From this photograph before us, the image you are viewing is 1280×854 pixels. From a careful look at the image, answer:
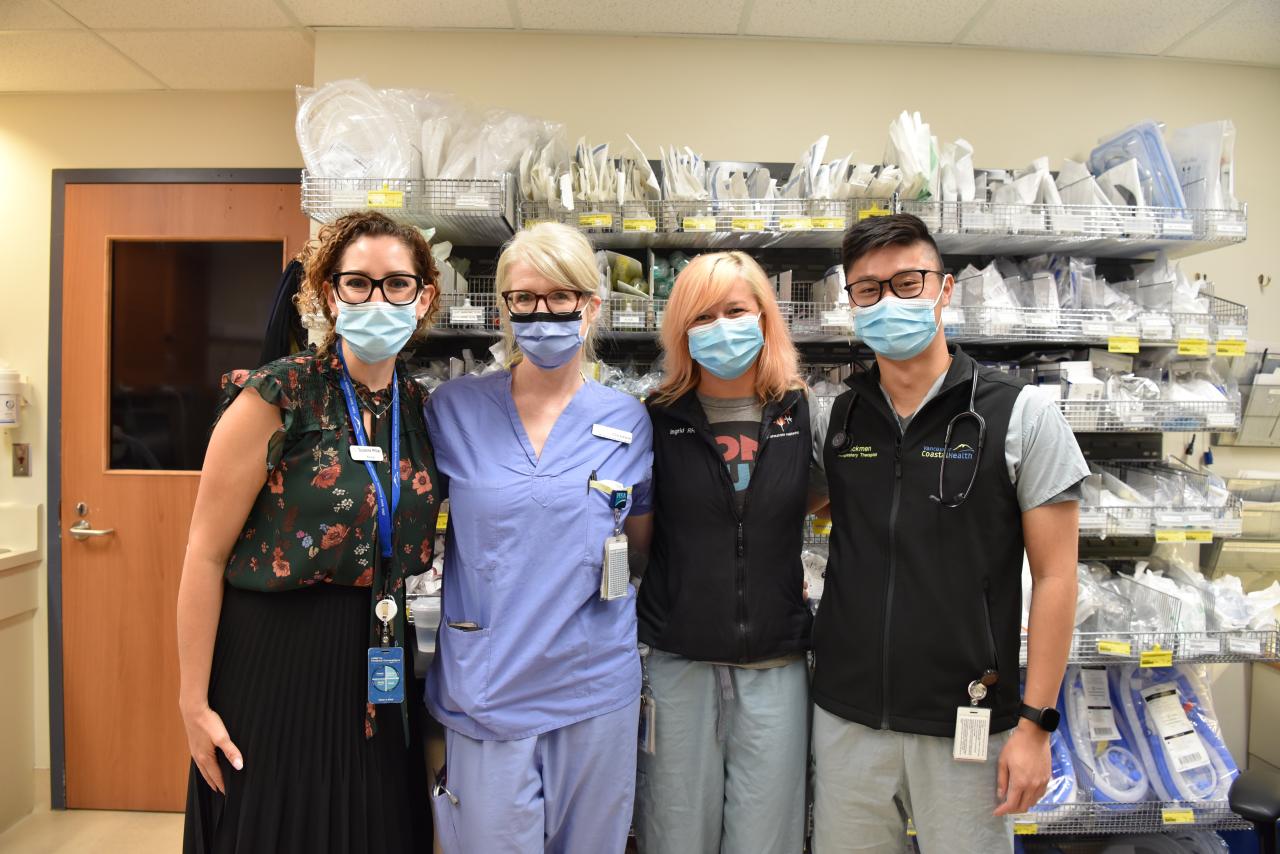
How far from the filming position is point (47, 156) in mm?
3154

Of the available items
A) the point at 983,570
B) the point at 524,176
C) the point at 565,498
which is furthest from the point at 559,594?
the point at 524,176

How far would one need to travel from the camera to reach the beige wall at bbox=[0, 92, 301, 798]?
3123 mm

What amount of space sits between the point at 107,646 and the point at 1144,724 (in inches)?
175

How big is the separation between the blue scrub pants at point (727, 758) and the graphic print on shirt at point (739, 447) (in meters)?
0.45

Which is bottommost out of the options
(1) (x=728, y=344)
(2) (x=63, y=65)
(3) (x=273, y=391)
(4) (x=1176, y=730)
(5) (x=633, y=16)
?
(4) (x=1176, y=730)

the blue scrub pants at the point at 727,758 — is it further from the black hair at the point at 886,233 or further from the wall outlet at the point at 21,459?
the wall outlet at the point at 21,459

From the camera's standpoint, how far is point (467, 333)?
233cm

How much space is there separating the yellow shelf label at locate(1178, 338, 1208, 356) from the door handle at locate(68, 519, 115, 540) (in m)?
4.59

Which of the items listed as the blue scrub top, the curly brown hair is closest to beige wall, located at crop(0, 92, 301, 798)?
the curly brown hair

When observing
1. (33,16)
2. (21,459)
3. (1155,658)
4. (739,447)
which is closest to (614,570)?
(739,447)

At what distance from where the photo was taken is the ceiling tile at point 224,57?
272 centimetres

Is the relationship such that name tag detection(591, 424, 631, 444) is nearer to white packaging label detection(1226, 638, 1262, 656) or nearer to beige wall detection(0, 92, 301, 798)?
white packaging label detection(1226, 638, 1262, 656)

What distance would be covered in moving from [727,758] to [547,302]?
45.8 inches

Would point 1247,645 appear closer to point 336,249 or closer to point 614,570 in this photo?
point 614,570
